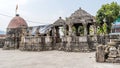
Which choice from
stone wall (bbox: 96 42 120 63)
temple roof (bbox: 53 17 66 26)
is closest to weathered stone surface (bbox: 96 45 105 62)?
stone wall (bbox: 96 42 120 63)

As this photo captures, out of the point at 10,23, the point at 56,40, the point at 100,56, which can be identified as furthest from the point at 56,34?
the point at 100,56

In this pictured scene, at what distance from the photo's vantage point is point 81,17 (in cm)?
2419

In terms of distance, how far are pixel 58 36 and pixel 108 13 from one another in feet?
31.1

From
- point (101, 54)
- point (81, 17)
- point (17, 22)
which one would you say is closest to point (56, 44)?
point (81, 17)

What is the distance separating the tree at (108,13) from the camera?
98.3 ft

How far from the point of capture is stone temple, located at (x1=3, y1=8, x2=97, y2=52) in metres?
23.0

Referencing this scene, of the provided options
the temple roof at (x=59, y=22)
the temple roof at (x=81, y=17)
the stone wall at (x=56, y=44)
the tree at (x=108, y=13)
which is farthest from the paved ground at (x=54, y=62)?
the tree at (x=108, y=13)

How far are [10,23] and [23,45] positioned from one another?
363 inches

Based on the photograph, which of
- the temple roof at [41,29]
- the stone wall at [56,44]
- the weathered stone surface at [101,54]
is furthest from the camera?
the temple roof at [41,29]

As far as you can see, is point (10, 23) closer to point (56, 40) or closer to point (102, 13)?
point (56, 40)

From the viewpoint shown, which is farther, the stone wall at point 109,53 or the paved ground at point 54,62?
the stone wall at point 109,53

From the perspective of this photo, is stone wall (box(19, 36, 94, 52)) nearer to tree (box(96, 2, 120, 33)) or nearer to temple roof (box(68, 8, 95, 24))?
temple roof (box(68, 8, 95, 24))

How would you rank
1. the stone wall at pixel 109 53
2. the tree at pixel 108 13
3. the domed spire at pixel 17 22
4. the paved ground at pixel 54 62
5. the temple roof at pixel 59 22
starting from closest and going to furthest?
the paved ground at pixel 54 62 < the stone wall at pixel 109 53 < the temple roof at pixel 59 22 < the tree at pixel 108 13 < the domed spire at pixel 17 22

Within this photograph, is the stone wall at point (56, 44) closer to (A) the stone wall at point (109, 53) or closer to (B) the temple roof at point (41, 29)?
(B) the temple roof at point (41, 29)
